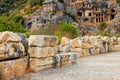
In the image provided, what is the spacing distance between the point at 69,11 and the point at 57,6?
13.0 feet

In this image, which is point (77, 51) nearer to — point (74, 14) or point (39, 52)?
point (39, 52)

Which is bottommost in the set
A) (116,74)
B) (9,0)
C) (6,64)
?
(116,74)

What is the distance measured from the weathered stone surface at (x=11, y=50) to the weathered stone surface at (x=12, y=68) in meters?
0.17

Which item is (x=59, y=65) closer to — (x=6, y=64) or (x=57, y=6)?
(x=6, y=64)

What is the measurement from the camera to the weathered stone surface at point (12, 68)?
8320 mm

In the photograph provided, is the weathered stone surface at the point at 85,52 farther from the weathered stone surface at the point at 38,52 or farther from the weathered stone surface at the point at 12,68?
the weathered stone surface at the point at 12,68

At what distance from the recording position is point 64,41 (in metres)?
18.2

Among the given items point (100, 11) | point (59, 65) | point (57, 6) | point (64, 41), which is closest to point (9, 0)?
point (57, 6)

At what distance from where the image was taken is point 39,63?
34.0 feet

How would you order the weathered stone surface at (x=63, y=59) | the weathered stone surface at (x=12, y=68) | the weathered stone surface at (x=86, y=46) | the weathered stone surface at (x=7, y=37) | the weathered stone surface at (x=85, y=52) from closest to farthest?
the weathered stone surface at (x=12, y=68) → the weathered stone surface at (x=7, y=37) → the weathered stone surface at (x=63, y=59) → the weathered stone surface at (x=85, y=52) → the weathered stone surface at (x=86, y=46)

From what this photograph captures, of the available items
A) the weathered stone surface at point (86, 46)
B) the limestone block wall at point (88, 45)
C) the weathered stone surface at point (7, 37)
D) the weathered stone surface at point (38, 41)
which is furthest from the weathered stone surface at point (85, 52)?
the weathered stone surface at point (7, 37)

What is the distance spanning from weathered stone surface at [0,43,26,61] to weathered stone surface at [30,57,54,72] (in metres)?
0.75

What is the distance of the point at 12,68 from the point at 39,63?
6.12ft

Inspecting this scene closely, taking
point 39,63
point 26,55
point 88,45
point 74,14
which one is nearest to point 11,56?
point 26,55
